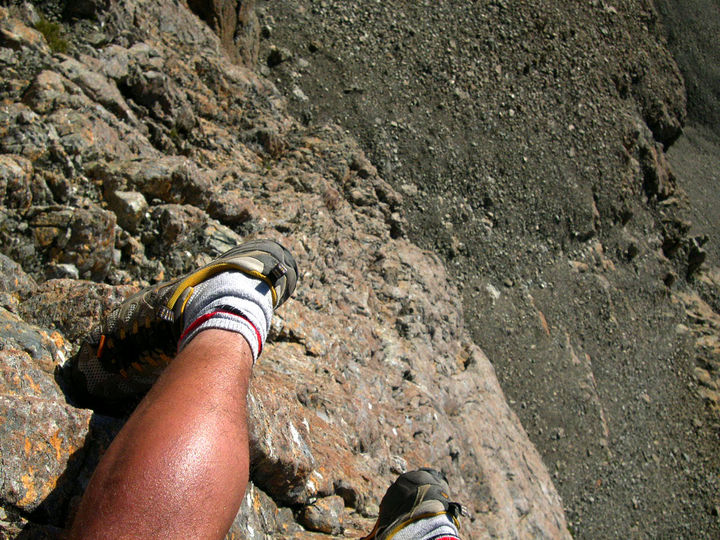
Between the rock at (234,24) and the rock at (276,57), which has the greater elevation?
the rock at (234,24)

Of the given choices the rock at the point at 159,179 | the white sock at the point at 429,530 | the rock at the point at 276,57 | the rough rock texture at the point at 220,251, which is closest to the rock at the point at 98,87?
the rough rock texture at the point at 220,251

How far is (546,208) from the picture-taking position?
Result: 12.8 m

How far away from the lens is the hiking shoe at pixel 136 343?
2.31m

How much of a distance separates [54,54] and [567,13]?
15.6 metres

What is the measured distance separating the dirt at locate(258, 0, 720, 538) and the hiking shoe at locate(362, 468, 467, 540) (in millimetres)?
7099

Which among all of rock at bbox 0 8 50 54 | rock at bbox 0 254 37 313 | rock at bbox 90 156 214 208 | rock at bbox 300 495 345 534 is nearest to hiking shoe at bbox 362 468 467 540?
rock at bbox 300 495 345 534

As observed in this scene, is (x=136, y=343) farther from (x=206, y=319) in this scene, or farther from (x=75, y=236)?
(x=75, y=236)

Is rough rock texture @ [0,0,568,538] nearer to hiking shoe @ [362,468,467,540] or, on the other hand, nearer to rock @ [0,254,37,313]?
rock @ [0,254,37,313]

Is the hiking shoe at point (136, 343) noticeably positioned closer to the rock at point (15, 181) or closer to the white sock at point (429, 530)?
the rock at point (15, 181)

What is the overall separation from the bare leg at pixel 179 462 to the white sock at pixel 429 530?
165 centimetres

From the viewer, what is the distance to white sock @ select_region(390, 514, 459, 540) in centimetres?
284

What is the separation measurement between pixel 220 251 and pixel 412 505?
2.65 meters

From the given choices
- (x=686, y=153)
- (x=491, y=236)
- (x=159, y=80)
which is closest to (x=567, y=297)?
(x=491, y=236)

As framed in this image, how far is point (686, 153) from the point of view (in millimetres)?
21125
